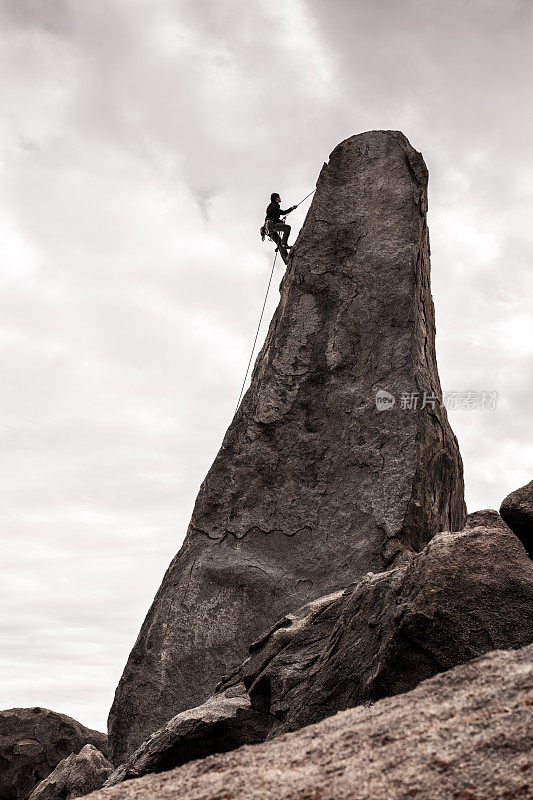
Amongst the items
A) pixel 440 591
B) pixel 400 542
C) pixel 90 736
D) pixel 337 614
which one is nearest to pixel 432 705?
pixel 440 591

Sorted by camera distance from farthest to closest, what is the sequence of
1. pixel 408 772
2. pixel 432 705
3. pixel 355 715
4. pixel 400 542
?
1. pixel 400 542
2. pixel 355 715
3. pixel 432 705
4. pixel 408 772

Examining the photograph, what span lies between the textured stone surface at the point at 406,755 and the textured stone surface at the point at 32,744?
10.9 meters

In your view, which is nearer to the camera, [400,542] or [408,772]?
[408,772]

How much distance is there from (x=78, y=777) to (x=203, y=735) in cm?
389

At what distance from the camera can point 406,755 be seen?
3.54 m

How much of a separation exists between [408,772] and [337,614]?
421cm

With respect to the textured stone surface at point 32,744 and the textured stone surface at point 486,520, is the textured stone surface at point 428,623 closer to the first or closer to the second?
the textured stone surface at point 486,520

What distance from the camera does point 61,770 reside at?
35.3ft

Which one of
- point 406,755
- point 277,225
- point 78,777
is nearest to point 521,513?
point 406,755

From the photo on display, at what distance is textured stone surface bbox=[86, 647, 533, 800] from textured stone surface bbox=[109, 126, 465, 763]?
21.0 feet

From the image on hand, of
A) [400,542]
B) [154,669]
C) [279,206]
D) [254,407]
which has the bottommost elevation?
[154,669]

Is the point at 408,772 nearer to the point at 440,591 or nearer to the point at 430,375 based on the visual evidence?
the point at 440,591

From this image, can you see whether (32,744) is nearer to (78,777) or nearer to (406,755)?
(78,777)

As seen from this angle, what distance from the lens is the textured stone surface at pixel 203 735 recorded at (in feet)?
23.1
